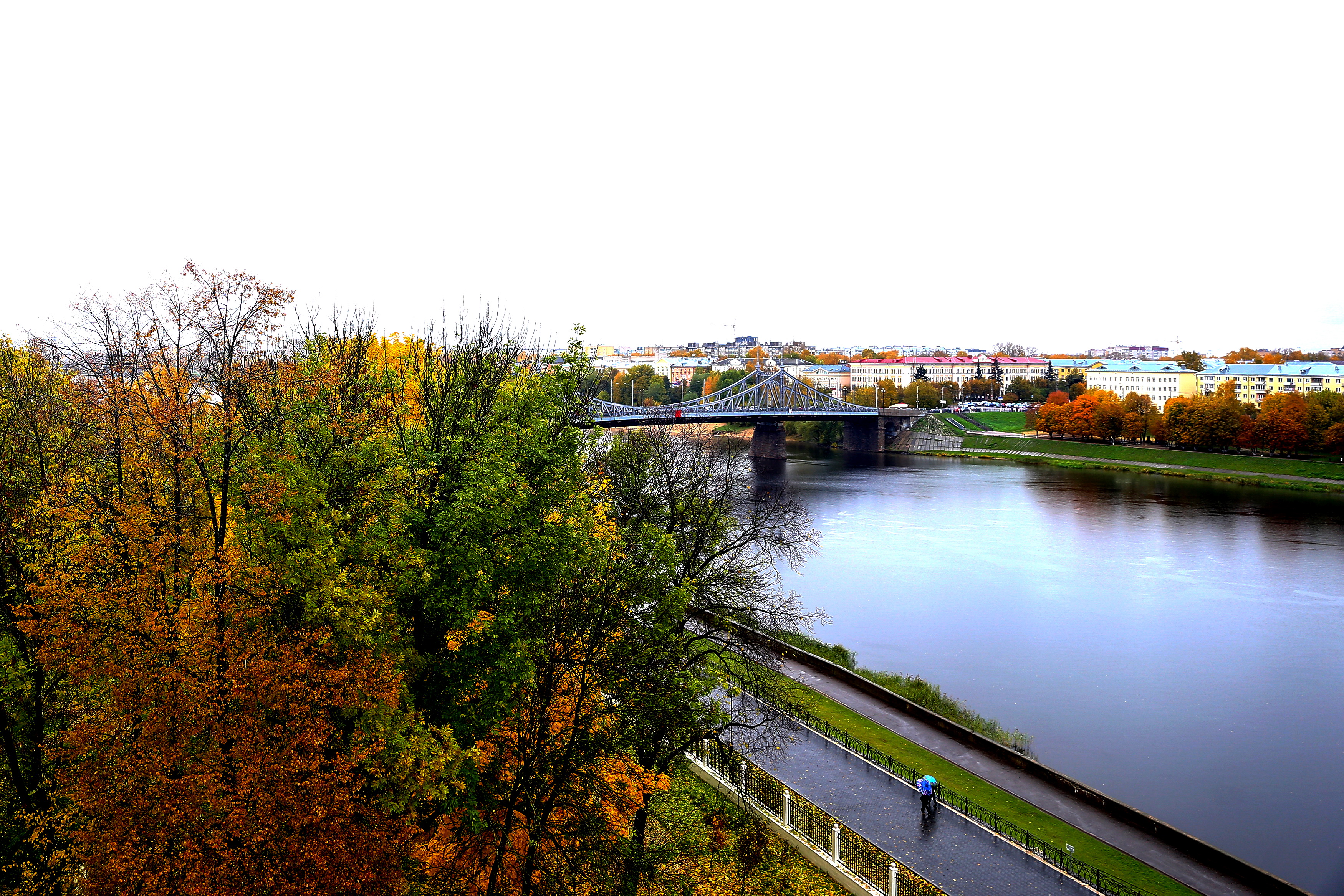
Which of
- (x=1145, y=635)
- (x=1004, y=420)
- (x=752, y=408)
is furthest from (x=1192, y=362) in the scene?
(x=1145, y=635)

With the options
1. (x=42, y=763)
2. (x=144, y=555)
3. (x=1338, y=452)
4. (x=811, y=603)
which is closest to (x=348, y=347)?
(x=144, y=555)

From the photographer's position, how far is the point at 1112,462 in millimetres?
56562

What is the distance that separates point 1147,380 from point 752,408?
60.0 m

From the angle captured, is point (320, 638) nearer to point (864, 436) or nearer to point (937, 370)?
point (864, 436)

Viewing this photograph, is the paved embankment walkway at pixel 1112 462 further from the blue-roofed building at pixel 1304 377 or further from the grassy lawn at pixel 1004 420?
the blue-roofed building at pixel 1304 377

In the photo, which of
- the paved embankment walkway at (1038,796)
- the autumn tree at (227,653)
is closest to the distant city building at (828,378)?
the paved embankment walkway at (1038,796)

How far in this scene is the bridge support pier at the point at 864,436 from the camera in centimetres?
7144

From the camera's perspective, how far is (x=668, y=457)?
1827cm

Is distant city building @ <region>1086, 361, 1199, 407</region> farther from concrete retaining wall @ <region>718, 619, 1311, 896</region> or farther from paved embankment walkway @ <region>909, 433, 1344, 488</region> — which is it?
concrete retaining wall @ <region>718, 619, 1311, 896</region>

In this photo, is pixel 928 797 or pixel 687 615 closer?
pixel 928 797

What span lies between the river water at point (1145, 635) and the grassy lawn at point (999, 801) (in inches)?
110

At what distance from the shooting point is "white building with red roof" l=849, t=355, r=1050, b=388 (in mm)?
129375

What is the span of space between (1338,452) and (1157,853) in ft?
169

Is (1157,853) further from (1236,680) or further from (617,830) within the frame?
(1236,680)
